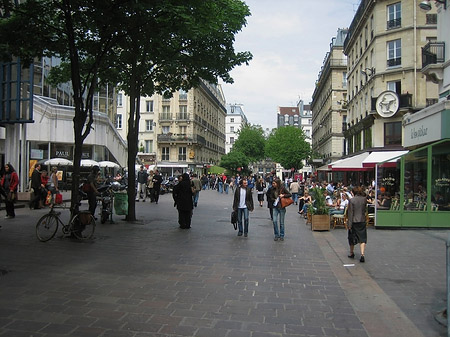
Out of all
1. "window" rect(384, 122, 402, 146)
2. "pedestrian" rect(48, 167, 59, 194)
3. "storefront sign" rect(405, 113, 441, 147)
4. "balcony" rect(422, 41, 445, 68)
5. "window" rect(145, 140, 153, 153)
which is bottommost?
"pedestrian" rect(48, 167, 59, 194)

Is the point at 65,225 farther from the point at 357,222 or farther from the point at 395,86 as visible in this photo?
the point at 395,86

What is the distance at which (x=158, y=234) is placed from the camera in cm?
1072

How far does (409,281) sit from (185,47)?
10.5 metres

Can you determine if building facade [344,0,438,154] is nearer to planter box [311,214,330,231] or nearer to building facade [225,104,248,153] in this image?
planter box [311,214,330,231]

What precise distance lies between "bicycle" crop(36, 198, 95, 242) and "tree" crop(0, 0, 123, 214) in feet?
1.06

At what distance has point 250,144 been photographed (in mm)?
88750

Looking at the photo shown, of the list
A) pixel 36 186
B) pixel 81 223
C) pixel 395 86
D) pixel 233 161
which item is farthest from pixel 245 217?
pixel 233 161

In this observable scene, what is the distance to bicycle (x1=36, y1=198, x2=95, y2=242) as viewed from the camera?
29.9 feet

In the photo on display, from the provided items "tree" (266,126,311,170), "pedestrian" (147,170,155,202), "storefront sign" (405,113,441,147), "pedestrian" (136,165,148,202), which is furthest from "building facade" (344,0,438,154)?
"tree" (266,126,311,170)

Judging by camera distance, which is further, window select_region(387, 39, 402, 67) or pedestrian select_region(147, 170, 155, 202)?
window select_region(387, 39, 402, 67)

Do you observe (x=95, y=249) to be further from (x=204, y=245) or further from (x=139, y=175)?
(x=139, y=175)

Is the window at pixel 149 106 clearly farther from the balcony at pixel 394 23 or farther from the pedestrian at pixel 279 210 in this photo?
the pedestrian at pixel 279 210

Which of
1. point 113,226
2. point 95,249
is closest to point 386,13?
point 113,226

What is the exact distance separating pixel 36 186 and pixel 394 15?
90.7 ft
